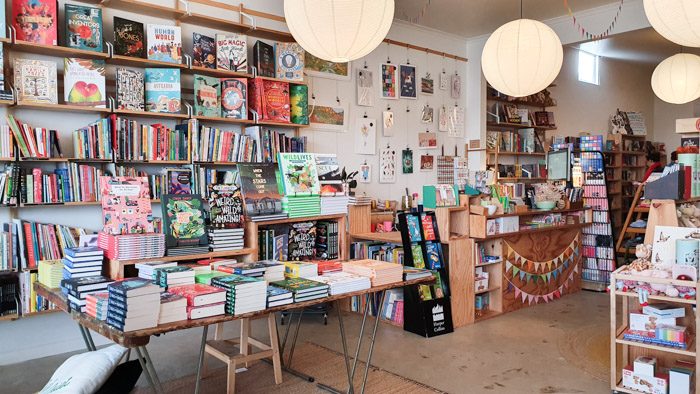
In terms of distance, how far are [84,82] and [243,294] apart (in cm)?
264

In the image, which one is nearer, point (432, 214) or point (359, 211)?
point (432, 214)

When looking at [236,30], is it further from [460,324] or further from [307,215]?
[460,324]

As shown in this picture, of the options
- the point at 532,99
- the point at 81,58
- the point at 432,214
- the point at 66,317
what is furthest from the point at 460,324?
the point at 532,99

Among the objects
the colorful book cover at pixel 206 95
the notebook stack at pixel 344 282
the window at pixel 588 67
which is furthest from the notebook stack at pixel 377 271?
the window at pixel 588 67

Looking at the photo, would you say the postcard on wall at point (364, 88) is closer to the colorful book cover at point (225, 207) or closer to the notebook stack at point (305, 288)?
the colorful book cover at point (225, 207)

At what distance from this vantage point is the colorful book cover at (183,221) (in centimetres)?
371

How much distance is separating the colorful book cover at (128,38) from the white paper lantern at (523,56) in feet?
9.30

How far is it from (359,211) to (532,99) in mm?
4503

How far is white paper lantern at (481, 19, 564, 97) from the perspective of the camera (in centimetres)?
396

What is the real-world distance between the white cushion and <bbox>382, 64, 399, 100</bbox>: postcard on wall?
4550mm

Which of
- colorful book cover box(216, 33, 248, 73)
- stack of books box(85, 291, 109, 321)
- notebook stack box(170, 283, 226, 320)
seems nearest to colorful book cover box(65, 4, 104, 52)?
colorful book cover box(216, 33, 248, 73)

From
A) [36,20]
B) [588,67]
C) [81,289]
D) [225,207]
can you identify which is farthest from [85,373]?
[588,67]

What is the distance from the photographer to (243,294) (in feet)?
8.45

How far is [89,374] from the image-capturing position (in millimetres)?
2826
